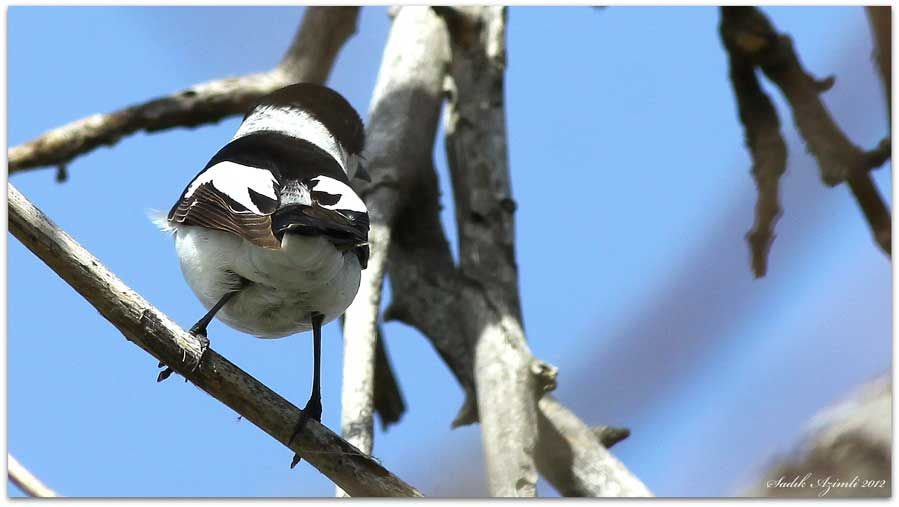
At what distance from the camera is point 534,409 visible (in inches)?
131

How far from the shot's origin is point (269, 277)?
2.63 m

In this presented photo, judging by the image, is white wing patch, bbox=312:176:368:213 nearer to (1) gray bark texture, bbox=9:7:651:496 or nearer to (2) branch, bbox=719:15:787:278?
(1) gray bark texture, bbox=9:7:651:496

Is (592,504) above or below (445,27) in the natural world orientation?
below

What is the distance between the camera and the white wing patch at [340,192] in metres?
2.62

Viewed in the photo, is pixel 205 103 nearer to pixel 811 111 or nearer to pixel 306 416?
pixel 306 416

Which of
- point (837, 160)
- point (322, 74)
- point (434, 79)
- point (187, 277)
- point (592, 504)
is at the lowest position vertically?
point (592, 504)

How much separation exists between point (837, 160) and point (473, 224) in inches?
63.4

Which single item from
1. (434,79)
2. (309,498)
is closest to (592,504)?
(309,498)

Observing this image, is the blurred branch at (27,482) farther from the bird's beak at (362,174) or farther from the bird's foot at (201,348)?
the bird's beak at (362,174)

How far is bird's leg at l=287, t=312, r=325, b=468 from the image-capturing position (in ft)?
8.43

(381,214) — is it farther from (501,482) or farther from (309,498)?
(309,498)

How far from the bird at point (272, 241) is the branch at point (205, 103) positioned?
1.47 m

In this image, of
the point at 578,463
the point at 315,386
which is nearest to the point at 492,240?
the point at 578,463

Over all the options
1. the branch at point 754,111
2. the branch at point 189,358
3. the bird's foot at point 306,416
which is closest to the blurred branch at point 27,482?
the branch at point 189,358
